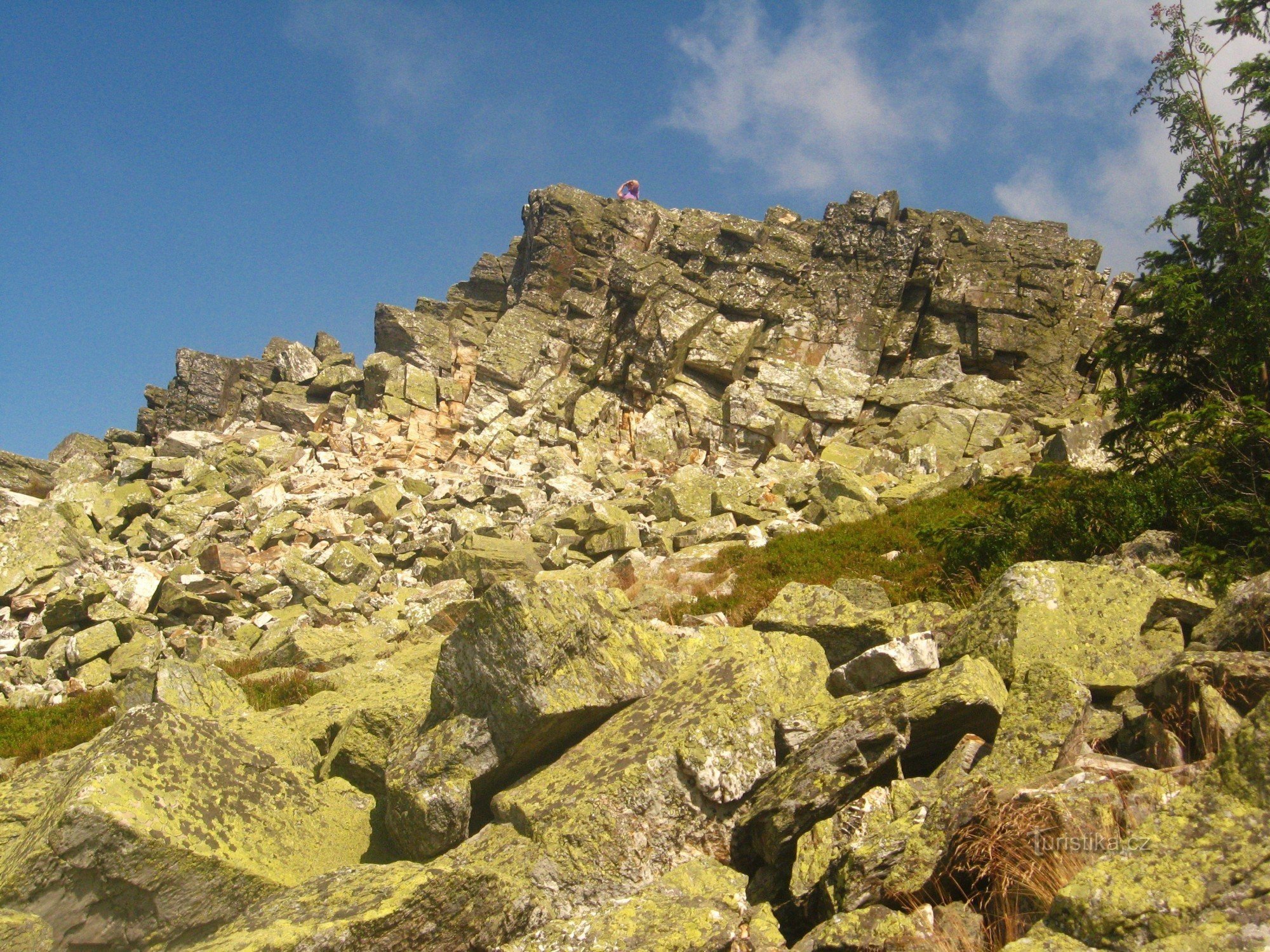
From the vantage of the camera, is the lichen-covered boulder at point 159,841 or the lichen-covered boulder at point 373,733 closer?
the lichen-covered boulder at point 159,841

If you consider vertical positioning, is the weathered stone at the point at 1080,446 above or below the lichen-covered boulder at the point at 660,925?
above

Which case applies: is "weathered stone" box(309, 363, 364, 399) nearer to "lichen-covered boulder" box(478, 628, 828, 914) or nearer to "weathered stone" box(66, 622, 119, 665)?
"weathered stone" box(66, 622, 119, 665)

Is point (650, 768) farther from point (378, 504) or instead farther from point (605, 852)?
point (378, 504)

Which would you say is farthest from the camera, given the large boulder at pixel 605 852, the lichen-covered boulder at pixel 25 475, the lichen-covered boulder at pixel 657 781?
the lichen-covered boulder at pixel 25 475

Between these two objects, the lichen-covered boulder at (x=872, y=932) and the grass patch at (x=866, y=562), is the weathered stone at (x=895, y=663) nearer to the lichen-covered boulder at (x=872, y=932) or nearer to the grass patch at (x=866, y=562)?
the lichen-covered boulder at (x=872, y=932)

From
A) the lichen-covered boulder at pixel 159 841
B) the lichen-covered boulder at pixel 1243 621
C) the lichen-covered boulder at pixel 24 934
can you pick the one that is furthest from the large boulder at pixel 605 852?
the lichen-covered boulder at pixel 1243 621

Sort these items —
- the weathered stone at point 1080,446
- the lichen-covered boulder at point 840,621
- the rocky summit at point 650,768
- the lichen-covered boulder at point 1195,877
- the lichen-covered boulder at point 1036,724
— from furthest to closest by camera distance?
the weathered stone at point 1080,446 → the lichen-covered boulder at point 840,621 → the lichen-covered boulder at point 1036,724 → the rocky summit at point 650,768 → the lichen-covered boulder at point 1195,877

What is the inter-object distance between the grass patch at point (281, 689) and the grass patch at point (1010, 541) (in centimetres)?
611

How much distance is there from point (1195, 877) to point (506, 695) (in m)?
4.87

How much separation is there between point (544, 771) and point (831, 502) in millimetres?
16871

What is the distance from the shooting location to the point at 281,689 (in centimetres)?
1337

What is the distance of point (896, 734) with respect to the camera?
5922mm

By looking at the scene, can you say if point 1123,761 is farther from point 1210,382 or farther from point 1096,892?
point 1210,382

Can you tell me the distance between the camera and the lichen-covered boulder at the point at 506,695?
6887 mm
